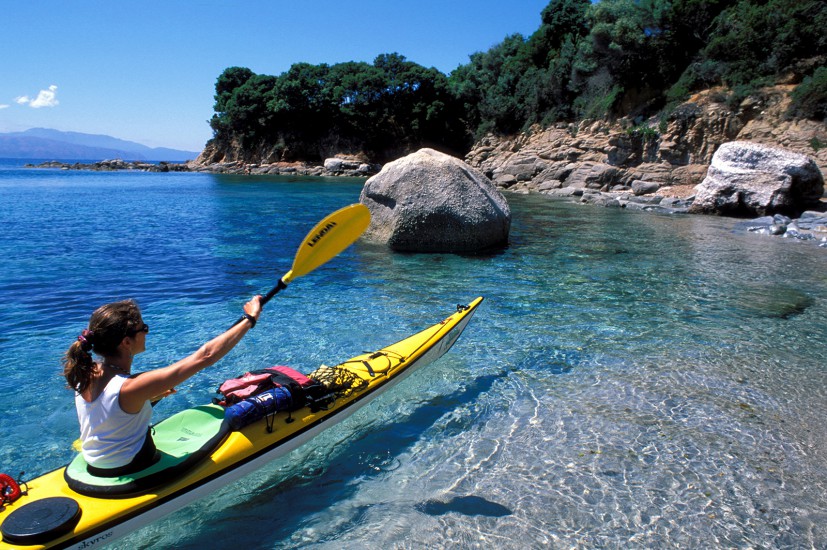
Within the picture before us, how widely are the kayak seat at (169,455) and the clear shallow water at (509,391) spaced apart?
0.48 m

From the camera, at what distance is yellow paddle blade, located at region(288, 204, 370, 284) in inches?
172

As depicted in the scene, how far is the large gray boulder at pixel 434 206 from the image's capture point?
10.9 m

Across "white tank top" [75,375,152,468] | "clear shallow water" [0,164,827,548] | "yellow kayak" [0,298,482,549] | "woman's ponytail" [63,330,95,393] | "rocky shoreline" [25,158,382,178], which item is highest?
"rocky shoreline" [25,158,382,178]

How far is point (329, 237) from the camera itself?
15.0ft

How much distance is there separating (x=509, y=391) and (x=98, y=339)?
11.9 feet

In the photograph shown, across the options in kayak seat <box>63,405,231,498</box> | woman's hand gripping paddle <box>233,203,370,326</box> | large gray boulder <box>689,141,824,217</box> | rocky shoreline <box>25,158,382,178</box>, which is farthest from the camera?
rocky shoreline <box>25,158,382,178</box>

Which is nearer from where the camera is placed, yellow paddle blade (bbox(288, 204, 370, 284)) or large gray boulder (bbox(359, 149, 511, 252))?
yellow paddle blade (bbox(288, 204, 370, 284))

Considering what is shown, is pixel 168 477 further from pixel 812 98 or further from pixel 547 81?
pixel 547 81

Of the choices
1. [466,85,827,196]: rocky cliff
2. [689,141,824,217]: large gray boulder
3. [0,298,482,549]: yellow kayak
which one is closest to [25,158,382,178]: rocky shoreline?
[466,85,827,196]: rocky cliff

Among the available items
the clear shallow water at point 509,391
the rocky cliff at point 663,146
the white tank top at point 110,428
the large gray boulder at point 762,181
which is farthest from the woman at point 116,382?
the rocky cliff at point 663,146

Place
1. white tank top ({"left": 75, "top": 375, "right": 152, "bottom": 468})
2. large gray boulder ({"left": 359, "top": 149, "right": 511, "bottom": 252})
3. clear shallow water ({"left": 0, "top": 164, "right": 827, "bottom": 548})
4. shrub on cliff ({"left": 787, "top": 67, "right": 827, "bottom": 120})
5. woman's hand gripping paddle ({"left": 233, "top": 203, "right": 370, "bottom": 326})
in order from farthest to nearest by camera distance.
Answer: shrub on cliff ({"left": 787, "top": 67, "right": 827, "bottom": 120})
large gray boulder ({"left": 359, "top": 149, "right": 511, "bottom": 252})
woman's hand gripping paddle ({"left": 233, "top": 203, "right": 370, "bottom": 326})
clear shallow water ({"left": 0, "top": 164, "right": 827, "bottom": 548})
white tank top ({"left": 75, "top": 375, "right": 152, "bottom": 468})

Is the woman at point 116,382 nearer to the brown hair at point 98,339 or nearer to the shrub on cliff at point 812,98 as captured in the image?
the brown hair at point 98,339

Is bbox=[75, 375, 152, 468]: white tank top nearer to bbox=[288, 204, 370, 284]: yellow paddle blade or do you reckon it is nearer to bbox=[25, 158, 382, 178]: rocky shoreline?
bbox=[288, 204, 370, 284]: yellow paddle blade

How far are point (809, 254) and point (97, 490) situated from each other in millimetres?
13731
